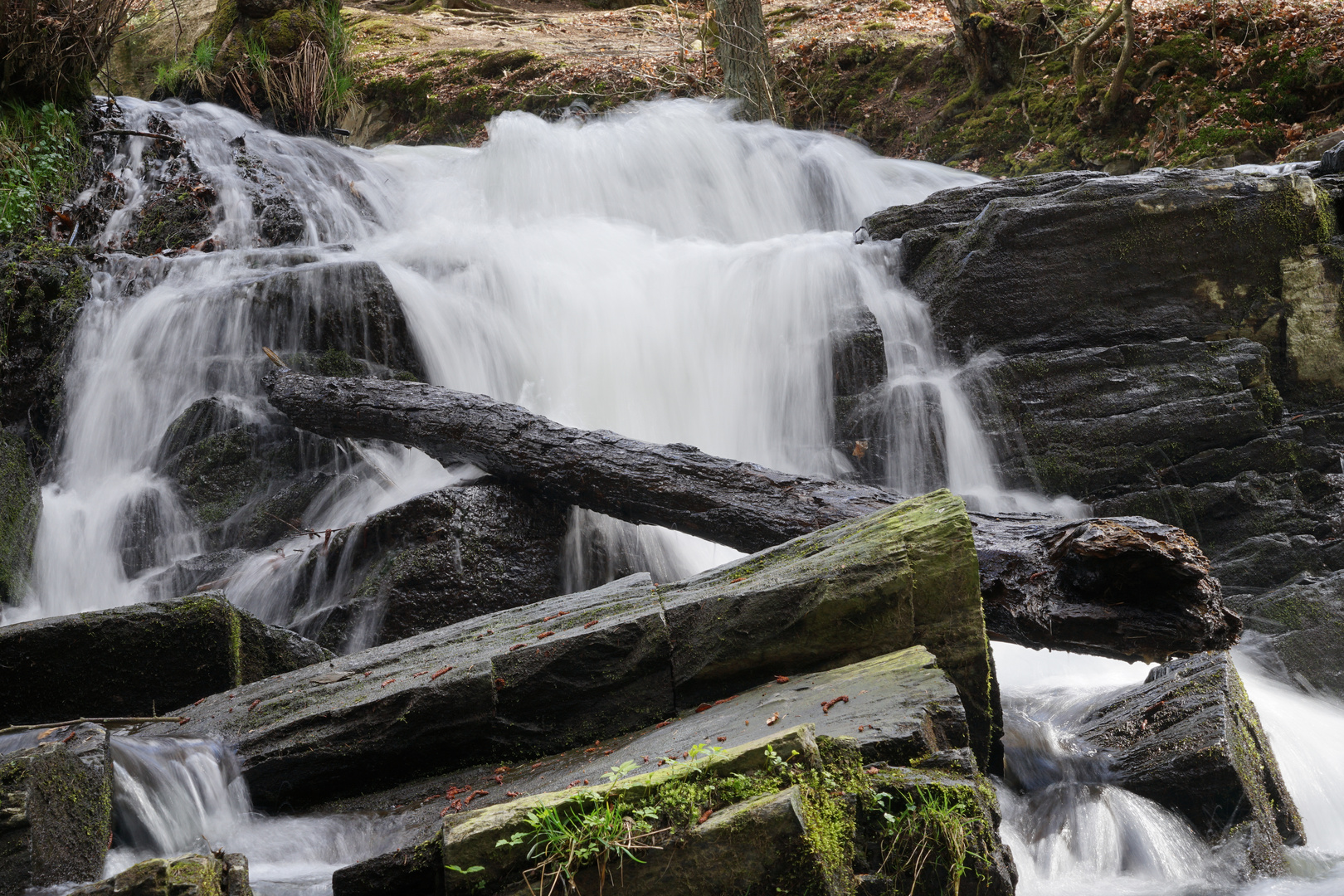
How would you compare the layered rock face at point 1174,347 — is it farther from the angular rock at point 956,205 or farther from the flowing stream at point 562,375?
the angular rock at point 956,205

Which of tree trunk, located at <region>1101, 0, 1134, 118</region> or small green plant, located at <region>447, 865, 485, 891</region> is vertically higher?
tree trunk, located at <region>1101, 0, 1134, 118</region>

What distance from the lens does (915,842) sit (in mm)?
2240

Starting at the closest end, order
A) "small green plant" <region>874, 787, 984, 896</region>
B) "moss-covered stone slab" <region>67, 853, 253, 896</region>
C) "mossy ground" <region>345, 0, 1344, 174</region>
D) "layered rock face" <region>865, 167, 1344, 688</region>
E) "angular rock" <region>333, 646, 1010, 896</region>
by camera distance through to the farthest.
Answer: "moss-covered stone slab" <region>67, 853, 253, 896</region> < "angular rock" <region>333, 646, 1010, 896</region> < "small green plant" <region>874, 787, 984, 896</region> < "layered rock face" <region>865, 167, 1344, 688</region> < "mossy ground" <region>345, 0, 1344, 174</region>

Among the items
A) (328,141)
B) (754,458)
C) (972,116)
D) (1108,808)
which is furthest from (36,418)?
(972,116)

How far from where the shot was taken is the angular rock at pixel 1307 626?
199 inches

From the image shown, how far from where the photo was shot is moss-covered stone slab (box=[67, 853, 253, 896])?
1977mm

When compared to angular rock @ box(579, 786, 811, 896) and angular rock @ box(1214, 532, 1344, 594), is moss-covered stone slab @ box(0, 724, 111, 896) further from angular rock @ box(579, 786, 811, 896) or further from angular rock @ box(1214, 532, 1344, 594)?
angular rock @ box(1214, 532, 1344, 594)

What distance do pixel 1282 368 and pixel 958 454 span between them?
108 inches

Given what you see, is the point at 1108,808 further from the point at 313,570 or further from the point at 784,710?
the point at 313,570

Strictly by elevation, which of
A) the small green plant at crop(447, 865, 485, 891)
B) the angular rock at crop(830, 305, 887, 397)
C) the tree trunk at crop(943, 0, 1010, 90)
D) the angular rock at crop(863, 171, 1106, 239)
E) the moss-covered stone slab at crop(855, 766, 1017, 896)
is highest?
the tree trunk at crop(943, 0, 1010, 90)

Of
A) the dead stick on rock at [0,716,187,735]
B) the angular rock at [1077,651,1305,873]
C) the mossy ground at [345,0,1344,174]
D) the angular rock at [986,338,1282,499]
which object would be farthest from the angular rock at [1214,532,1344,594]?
the mossy ground at [345,0,1344,174]

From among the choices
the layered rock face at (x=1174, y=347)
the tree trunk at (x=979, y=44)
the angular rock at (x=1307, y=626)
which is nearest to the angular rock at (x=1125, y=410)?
the layered rock face at (x=1174, y=347)

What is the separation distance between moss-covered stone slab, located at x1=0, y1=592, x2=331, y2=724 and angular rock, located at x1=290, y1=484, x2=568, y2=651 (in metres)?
1.18

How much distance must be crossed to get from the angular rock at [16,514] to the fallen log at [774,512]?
78.2 inches
